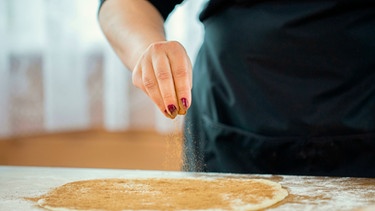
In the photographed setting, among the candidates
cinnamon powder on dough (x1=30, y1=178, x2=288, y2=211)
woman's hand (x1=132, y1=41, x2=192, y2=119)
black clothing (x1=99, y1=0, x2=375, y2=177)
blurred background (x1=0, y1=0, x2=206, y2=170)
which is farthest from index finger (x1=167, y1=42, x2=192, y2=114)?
blurred background (x1=0, y1=0, x2=206, y2=170)

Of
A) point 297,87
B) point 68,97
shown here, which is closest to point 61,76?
point 68,97

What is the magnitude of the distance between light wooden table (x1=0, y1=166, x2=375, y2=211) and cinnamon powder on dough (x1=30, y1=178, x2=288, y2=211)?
0.9 inches

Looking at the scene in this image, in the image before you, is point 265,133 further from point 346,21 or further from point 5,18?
point 5,18

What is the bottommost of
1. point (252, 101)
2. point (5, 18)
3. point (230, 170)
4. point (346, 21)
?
point (230, 170)

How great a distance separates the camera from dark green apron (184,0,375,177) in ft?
3.17

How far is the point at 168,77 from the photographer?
0.76 meters

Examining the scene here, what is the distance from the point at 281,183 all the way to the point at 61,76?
118 centimetres

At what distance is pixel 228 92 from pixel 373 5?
288 millimetres

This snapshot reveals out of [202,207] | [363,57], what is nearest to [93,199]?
[202,207]

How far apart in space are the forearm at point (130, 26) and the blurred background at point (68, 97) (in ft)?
2.32

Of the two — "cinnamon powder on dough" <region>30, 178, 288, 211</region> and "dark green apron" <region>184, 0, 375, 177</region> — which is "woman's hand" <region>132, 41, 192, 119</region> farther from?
"dark green apron" <region>184, 0, 375, 177</region>

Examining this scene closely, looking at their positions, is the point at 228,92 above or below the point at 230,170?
above

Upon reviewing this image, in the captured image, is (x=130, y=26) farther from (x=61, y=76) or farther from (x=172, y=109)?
(x=61, y=76)

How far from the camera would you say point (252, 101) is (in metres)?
1.02
